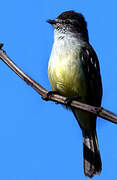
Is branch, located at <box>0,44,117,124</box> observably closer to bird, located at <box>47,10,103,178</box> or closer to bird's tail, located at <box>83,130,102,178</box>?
bird, located at <box>47,10,103,178</box>

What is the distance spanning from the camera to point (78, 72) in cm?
602

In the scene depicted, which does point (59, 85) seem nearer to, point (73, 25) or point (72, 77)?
point (72, 77)

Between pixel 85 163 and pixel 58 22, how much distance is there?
2803mm

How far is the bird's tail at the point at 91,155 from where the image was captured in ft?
21.9

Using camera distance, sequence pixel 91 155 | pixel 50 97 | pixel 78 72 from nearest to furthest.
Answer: pixel 50 97 < pixel 78 72 < pixel 91 155

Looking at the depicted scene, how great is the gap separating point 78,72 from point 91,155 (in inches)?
72.9

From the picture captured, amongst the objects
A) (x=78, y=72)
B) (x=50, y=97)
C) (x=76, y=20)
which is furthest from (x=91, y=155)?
(x=50, y=97)

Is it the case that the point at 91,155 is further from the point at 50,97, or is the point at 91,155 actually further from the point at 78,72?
the point at 50,97

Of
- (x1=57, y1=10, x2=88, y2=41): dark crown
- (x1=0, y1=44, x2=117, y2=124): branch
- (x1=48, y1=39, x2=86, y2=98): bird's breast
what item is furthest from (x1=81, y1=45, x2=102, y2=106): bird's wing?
(x1=0, y1=44, x2=117, y2=124): branch

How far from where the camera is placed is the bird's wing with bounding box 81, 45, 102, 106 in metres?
6.25

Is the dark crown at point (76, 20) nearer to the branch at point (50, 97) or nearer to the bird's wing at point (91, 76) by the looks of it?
the bird's wing at point (91, 76)

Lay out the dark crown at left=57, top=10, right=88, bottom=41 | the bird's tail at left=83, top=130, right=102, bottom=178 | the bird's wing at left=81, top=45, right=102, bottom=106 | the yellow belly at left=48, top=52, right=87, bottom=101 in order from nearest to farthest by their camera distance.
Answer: the yellow belly at left=48, top=52, right=87, bottom=101 < the bird's wing at left=81, top=45, right=102, bottom=106 < the bird's tail at left=83, top=130, right=102, bottom=178 < the dark crown at left=57, top=10, right=88, bottom=41

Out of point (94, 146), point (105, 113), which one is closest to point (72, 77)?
point (94, 146)

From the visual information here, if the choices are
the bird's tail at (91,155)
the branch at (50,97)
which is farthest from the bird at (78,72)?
the branch at (50,97)
